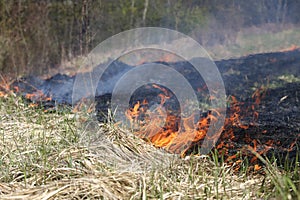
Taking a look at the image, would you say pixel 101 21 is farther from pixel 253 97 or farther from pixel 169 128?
pixel 169 128

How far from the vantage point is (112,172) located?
2.76m

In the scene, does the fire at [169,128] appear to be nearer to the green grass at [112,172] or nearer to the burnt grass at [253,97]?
the burnt grass at [253,97]

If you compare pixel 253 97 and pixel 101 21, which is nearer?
pixel 253 97

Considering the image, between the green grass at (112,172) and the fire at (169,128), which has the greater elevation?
the green grass at (112,172)

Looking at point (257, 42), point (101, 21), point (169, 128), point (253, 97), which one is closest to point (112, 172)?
point (169, 128)

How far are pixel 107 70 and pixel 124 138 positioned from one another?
5145mm

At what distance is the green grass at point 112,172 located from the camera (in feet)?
8.52

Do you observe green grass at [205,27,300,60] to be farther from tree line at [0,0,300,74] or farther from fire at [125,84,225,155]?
fire at [125,84,225,155]

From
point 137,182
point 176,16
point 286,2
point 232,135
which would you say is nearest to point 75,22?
point 176,16

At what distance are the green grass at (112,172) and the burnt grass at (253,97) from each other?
37 cm

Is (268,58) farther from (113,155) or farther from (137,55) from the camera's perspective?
(113,155)

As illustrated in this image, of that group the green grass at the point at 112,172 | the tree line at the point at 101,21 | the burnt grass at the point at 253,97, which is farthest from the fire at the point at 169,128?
the tree line at the point at 101,21

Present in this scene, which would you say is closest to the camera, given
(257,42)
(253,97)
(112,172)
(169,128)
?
(112,172)

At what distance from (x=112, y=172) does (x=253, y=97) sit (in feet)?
13.3
